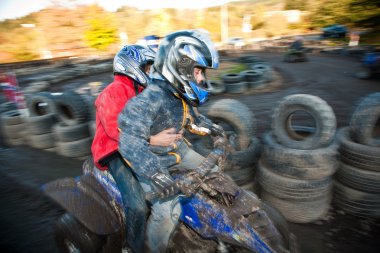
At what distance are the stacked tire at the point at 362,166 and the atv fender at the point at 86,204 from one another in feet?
10.8

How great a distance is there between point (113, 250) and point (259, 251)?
1740 mm

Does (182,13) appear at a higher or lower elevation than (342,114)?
higher

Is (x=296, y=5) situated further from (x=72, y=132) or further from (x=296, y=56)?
(x=72, y=132)

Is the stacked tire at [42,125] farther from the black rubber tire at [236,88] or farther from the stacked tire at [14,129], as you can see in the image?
the black rubber tire at [236,88]

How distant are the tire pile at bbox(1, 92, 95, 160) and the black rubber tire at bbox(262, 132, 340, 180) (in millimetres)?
4571

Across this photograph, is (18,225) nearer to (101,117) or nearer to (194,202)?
(101,117)

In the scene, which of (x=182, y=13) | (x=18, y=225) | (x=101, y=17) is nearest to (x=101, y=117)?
(x=18, y=225)

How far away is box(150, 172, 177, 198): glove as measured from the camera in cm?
183

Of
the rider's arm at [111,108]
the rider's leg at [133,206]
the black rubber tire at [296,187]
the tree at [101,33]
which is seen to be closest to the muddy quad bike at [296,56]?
the black rubber tire at [296,187]

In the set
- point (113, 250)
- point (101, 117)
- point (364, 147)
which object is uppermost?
point (101, 117)

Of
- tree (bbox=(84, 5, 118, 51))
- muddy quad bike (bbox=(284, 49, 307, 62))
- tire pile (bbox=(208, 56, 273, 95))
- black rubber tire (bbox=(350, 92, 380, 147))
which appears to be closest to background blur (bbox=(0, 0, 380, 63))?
tree (bbox=(84, 5, 118, 51))

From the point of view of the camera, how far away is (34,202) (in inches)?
181

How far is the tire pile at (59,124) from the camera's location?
20.1 ft

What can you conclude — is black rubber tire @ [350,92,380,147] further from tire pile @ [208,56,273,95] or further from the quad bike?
tire pile @ [208,56,273,95]
